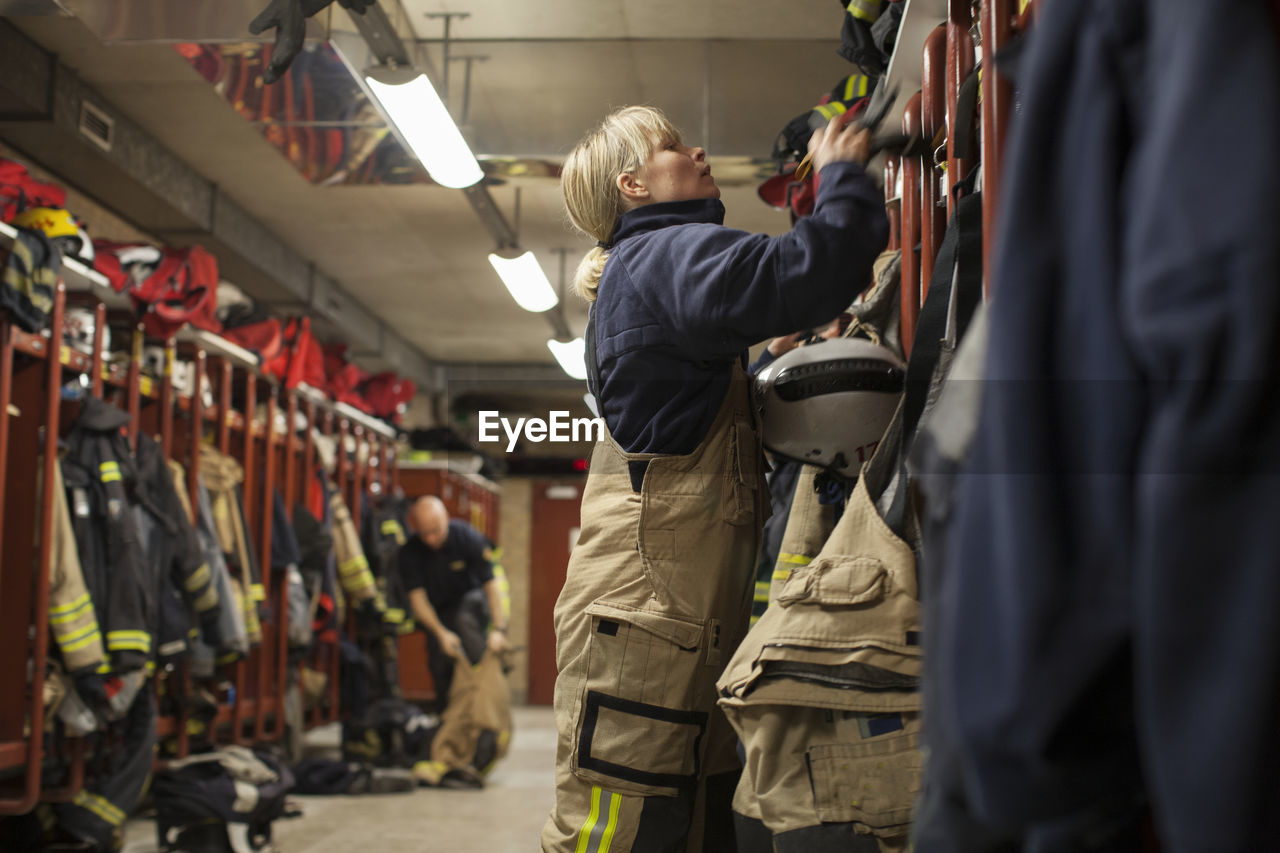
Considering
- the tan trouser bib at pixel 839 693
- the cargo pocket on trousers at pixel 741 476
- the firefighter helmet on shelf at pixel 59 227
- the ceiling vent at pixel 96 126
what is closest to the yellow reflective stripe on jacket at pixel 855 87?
the cargo pocket on trousers at pixel 741 476

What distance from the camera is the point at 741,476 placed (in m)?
1.78

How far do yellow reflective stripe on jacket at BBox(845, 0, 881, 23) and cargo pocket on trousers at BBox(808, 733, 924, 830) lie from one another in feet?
5.94

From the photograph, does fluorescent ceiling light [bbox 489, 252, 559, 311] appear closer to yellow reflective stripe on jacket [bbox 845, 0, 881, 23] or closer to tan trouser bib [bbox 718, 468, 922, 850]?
yellow reflective stripe on jacket [bbox 845, 0, 881, 23]

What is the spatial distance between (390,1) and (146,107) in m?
2.22

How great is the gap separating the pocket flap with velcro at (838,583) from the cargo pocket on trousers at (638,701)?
21 centimetres

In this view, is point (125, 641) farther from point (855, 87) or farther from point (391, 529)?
point (391, 529)

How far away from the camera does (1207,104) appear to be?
0.67 metres

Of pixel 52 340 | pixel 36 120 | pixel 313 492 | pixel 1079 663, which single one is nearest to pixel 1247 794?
pixel 1079 663

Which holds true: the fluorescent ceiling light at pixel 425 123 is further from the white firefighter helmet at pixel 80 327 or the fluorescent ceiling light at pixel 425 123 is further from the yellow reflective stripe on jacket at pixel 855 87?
the yellow reflective stripe on jacket at pixel 855 87

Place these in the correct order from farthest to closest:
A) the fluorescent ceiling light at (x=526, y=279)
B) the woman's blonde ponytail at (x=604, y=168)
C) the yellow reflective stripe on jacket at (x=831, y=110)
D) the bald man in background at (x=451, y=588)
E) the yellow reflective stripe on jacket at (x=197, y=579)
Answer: the bald man in background at (x=451, y=588) < the fluorescent ceiling light at (x=526, y=279) < the yellow reflective stripe on jacket at (x=197, y=579) < the yellow reflective stripe on jacket at (x=831, y=110) < the woman's blonde ponytail at (x=604, y=168)

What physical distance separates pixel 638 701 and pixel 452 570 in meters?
6.08

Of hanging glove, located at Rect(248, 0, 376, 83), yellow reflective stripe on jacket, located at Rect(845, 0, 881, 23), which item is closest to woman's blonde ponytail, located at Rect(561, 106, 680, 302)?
yellow reflective stripe on jacket, located at Rect(845, 0, 881, 23)

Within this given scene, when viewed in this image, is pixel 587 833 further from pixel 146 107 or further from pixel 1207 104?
pixel 146 107

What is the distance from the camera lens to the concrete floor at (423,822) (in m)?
4.85
